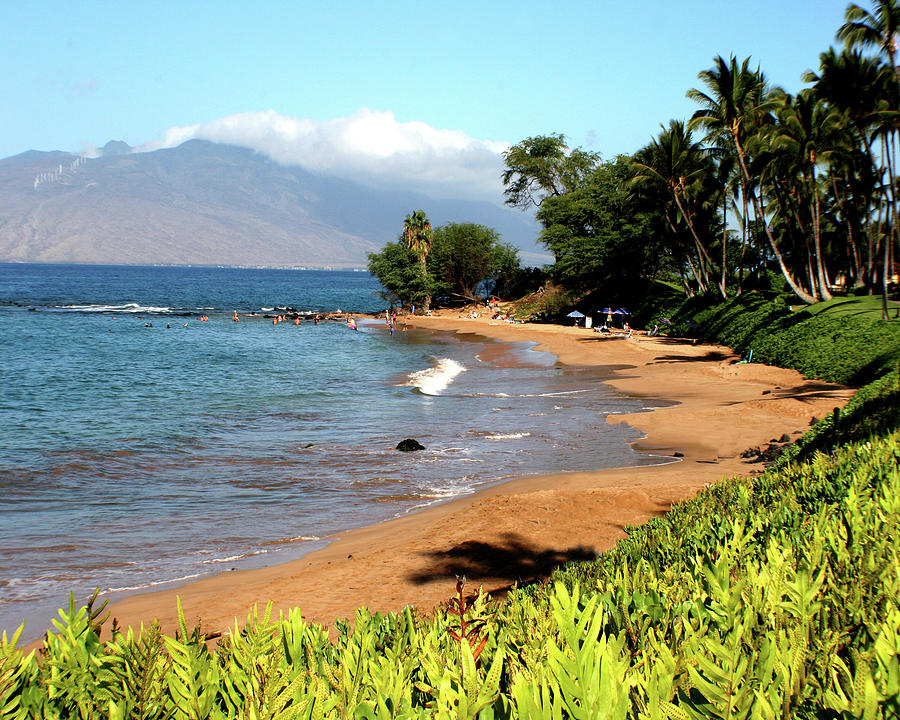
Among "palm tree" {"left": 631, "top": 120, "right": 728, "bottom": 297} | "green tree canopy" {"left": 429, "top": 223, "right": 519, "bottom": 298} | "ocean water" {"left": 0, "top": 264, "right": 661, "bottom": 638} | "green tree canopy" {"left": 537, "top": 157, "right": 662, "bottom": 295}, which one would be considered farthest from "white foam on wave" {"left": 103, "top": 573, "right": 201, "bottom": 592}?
"green tree canopy" {"left": 429, "top": 223, "right": 519, "bottom": 298}

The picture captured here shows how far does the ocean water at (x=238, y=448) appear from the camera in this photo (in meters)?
11.6

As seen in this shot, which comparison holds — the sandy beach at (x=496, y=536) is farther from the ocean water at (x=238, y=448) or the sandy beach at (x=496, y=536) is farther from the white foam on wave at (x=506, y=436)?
the white foam on wave at (x=506, y=436)

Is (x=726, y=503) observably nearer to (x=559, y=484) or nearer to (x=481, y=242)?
(x=559, y=484)

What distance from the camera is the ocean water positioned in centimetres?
1161

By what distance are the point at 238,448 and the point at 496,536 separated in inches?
430

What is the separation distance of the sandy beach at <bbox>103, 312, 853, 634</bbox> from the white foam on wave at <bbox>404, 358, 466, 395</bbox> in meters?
10.9

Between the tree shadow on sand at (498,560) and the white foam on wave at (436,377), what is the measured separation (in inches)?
746

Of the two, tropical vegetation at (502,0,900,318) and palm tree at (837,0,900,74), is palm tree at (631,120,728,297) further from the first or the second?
palm tree at (837,0,900,74)

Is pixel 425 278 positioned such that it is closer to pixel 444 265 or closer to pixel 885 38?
pixel 444 265

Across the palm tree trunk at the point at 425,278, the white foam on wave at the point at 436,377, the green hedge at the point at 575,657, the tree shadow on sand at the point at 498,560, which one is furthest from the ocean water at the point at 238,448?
the palm tree trunk at the point at 425,278

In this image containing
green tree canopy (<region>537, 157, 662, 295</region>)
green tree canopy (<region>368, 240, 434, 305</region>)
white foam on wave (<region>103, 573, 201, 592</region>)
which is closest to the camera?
white foam on wave (<region>103, 573, 201, 592</region>)

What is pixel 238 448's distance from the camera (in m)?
19.5

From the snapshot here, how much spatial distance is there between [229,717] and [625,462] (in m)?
14.9

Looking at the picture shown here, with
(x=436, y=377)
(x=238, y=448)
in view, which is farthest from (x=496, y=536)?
(x=436, y=377)
